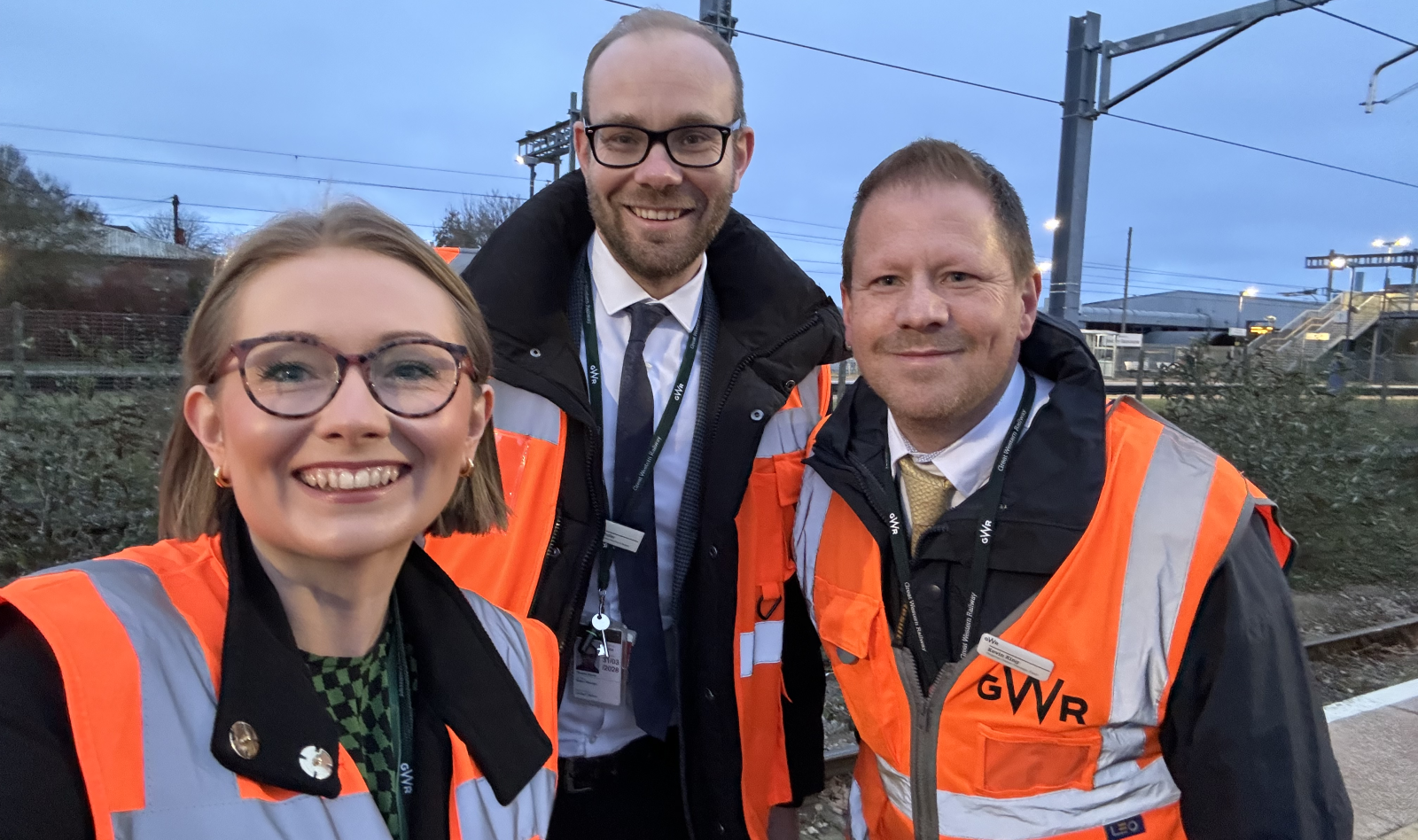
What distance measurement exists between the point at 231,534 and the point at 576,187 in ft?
6.15

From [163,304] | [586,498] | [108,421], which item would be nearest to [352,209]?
[586,498]

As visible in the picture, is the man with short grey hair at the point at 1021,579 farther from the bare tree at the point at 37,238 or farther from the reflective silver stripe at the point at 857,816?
the bare tree at the point at 37,238

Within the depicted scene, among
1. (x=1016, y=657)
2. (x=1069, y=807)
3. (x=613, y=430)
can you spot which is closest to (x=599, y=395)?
(x=613, y=430)

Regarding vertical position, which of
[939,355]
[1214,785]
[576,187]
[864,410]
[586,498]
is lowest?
[1214,785]

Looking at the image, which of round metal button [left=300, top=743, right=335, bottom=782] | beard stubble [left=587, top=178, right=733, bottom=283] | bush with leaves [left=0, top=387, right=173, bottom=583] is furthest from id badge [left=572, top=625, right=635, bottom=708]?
bush with leaves [left=0, top=387, right=173, bottom=583]

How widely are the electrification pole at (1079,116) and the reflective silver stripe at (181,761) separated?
9.10m

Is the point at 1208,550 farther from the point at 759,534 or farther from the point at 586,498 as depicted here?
A: the point at 586,498

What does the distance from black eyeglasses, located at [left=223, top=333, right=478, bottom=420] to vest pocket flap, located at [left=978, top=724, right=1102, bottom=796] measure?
158cm

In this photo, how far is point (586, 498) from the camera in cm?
248

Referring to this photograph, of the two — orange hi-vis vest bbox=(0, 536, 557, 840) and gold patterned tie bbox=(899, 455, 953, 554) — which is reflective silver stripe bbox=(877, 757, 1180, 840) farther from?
orange hi-vis vest bbox=(0, 536, 557, 840)

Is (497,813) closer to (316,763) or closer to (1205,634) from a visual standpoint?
(316,763)

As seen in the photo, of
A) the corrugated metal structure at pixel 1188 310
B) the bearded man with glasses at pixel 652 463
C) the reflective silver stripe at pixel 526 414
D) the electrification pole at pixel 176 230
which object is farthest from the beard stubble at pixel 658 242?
the corrugated metal structure at pixel 1188 310

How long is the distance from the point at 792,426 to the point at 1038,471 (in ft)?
2.86

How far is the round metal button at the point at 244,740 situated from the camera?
121 centimetres
